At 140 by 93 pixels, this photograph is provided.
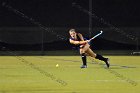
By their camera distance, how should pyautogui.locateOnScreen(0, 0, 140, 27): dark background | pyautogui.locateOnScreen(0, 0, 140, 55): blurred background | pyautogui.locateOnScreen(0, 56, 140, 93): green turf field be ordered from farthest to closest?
pyautogui.locateOnScreen(0, 0, 140, 27): dark background → pyautogui.locateOnScreen(0, 0, 140, 55): blurred background → pyautogui.locateOnScreen(0, 56, 140, 93): green turf field

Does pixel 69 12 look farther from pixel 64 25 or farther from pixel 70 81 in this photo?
pixel 70 81

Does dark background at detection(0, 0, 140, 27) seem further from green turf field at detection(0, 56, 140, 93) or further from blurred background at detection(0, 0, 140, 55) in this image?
green turf field at detection(0, 56, 140, 93)

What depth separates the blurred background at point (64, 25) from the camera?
28062mm

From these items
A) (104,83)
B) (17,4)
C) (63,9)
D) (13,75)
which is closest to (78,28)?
(63,9)

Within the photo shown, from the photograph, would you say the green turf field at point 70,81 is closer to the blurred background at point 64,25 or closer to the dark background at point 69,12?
the blurred background at point 64,25

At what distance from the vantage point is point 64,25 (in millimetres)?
29344

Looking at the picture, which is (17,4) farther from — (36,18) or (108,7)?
(108,7)

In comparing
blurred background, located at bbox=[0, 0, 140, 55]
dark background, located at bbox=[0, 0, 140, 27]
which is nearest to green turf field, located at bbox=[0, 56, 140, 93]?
blurred background, located at bbox=[0, 0, 140, 55]

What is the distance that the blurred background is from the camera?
2806cm

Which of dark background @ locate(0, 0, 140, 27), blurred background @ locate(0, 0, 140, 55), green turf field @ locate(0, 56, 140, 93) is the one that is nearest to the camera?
green turf field @ locate(0, 56, 140, 93)

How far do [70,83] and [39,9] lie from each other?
17439 millimetres

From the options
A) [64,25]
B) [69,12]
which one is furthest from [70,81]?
[69,12]

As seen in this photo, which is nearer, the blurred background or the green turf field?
the green turf field

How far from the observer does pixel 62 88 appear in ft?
38.3
